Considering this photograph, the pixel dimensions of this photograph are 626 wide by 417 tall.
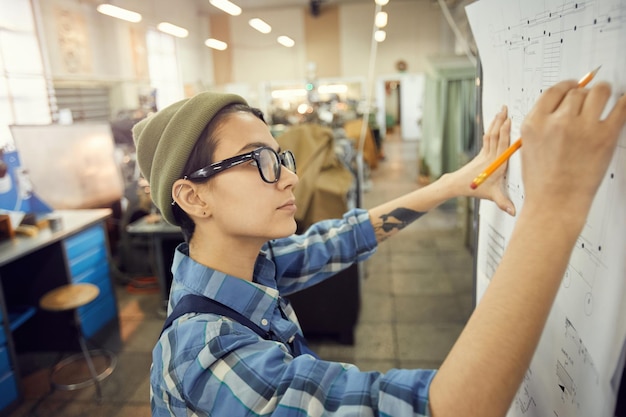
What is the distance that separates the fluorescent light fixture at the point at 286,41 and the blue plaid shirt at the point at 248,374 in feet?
39.4

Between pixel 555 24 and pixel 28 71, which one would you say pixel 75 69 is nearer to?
pixel 28 71

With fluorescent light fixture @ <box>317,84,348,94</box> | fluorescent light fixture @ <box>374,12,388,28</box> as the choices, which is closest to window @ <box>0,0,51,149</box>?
fluorescent light fixture @ <box>374,12,388,28</box>

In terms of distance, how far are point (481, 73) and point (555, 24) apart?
1.46 feet

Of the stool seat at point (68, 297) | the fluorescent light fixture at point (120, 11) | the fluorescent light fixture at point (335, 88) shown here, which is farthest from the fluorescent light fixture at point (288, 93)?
the stool seat at point (68, 297)

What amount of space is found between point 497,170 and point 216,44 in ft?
37.1

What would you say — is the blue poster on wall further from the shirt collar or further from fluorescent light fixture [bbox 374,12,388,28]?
fluorescent light fixture [bbox 374,12,388,28]

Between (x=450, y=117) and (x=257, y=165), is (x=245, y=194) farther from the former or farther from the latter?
(x=450, y=117)

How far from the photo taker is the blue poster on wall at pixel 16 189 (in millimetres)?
3396

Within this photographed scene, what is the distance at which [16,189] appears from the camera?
3.52 meters

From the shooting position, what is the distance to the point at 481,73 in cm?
118

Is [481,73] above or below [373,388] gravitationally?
above

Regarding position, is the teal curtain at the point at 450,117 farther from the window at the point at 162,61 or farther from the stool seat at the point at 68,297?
the window at the point at 162,61

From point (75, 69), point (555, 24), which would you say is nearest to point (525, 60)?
point (555, 24)

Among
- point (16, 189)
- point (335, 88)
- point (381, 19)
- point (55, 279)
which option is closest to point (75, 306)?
point (55, 279)
